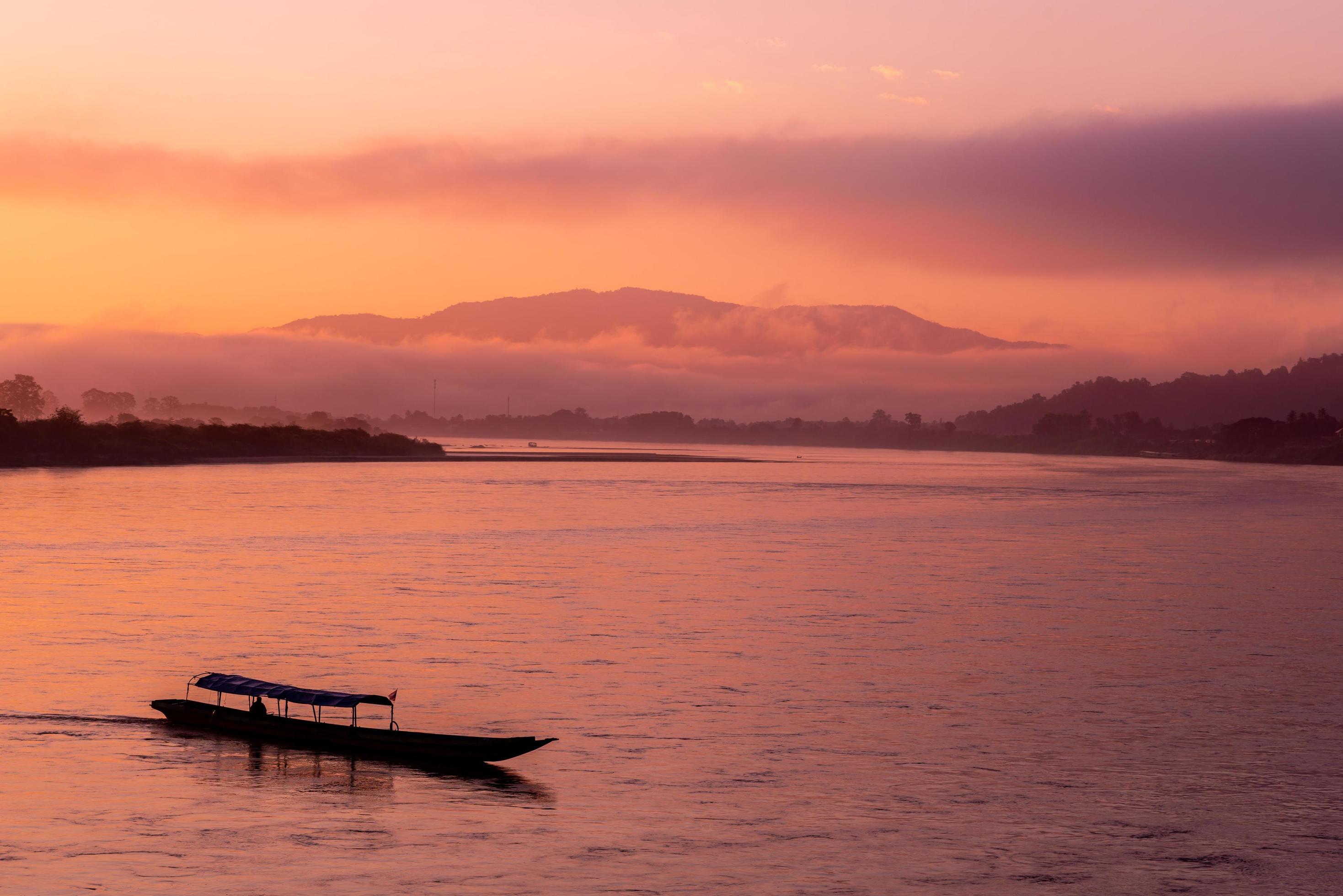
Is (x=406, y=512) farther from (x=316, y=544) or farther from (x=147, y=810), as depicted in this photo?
(x=147, y=810)

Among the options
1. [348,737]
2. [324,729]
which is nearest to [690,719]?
[348,737]

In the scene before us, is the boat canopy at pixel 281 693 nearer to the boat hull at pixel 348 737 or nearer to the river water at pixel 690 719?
the boat hull at pixel 348 737

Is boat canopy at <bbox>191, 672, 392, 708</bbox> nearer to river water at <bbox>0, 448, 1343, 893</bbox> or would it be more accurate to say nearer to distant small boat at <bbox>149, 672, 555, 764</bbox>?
distant small boat at <bbox>149, 672, 555, 764</bbox>

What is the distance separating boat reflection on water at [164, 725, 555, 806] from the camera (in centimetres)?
2697

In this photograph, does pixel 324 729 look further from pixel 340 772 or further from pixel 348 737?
pixel 340 772

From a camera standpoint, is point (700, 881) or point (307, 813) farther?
point (307, 813)

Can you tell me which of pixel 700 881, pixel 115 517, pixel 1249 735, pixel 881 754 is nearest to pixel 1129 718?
pixel 1249 735

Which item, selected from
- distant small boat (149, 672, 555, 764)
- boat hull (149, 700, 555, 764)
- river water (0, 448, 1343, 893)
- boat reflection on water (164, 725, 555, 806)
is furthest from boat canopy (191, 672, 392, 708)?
river water (0, 448, 1343, 893)

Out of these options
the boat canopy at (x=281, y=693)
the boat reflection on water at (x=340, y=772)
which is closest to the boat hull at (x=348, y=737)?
the boat reflection on water at (x=340, y=772)

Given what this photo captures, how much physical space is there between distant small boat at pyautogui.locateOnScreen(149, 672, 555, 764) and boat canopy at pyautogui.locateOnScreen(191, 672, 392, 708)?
0.06 feet

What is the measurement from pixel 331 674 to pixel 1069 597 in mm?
35132

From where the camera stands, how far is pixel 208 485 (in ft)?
472

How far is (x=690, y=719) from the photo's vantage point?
32625mm

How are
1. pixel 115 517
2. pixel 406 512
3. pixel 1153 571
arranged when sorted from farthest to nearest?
1. pixel 406 512
2. pixel 115 517
3. pixel 1153 571
